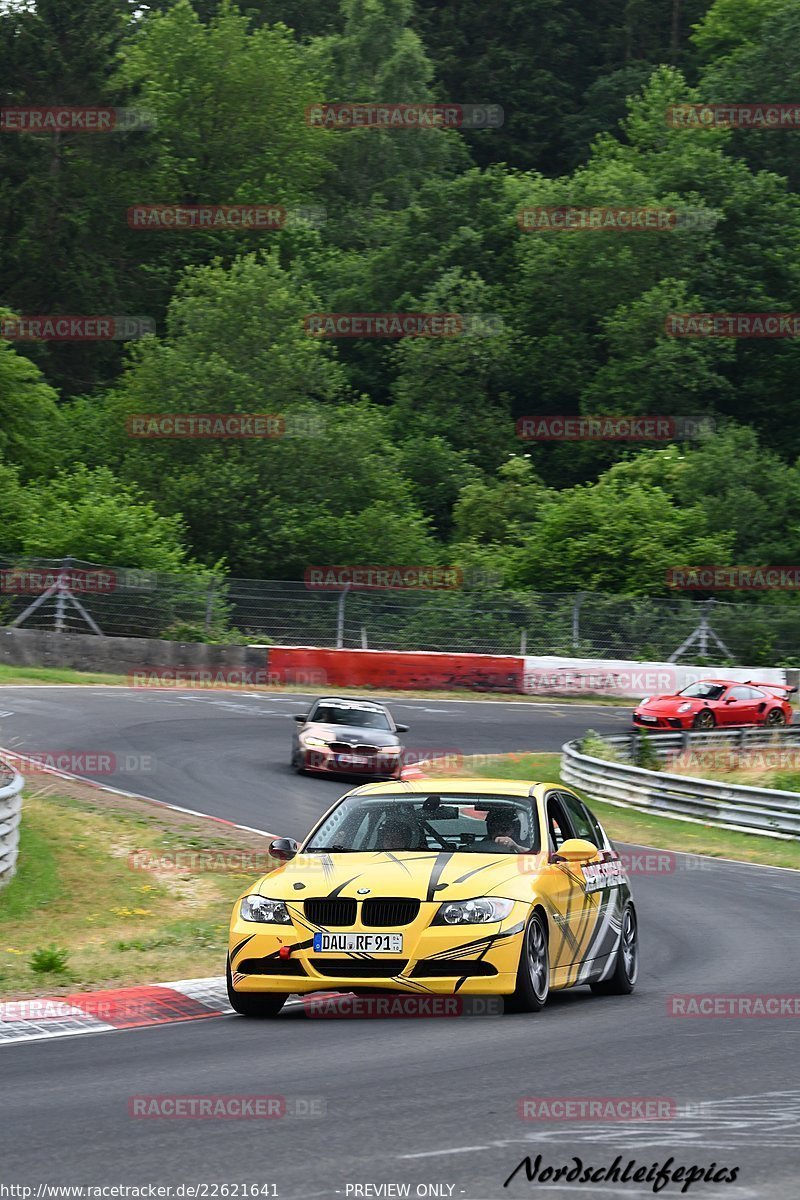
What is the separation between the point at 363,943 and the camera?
945cm

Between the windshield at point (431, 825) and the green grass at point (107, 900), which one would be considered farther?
the green grass at point (107, 900)

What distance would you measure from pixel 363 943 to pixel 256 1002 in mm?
902

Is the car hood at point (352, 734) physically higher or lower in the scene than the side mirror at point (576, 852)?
lower

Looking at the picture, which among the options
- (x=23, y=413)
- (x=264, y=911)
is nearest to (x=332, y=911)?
(x=264, y=911)

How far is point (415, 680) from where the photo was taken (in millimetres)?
38219

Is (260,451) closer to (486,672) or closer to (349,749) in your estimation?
(486,672)

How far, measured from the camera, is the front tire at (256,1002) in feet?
32.4

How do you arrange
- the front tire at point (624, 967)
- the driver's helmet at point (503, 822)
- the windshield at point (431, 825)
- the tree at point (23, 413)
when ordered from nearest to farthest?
the windshield at point (431, 825), the driver's helmet at point (503, 822), the front tire at point (624, 967), the tree at point (23, 413)

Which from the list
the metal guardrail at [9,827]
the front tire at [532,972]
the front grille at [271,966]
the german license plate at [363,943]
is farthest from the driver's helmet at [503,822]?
the metal guardrail at [9,827]

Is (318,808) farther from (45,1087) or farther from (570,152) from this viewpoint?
(570,152)

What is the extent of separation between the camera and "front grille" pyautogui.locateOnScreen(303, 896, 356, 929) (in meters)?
9.55

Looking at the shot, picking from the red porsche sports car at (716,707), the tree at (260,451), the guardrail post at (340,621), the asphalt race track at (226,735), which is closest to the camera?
the asphalt race track at (226,735)

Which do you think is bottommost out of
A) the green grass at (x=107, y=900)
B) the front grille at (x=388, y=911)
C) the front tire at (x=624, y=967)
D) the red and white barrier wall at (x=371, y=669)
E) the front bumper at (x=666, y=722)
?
the front bumper at (x=666, y=722)

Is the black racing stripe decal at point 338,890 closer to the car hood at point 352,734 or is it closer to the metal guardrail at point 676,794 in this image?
the metal guardrail at point 676,794
